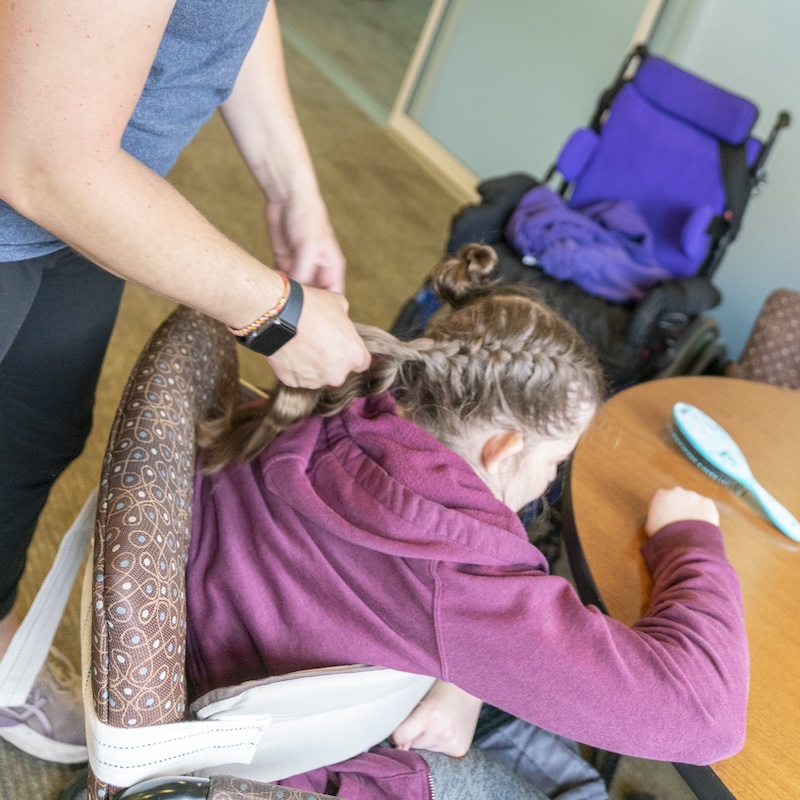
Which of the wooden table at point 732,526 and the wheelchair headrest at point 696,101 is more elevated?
the wheelchair headrest at point 696,101

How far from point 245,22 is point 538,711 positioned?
70 centimetres

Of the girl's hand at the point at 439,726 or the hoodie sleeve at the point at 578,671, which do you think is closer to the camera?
the hoodie sleeve at the point at 578,671

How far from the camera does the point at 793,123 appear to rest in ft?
8.98

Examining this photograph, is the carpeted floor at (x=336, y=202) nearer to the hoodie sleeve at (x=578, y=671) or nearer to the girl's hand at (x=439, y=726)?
the girl's hand at (x=439, y=726)

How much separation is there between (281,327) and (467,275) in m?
0.29

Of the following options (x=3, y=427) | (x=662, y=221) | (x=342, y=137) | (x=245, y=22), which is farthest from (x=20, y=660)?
(x=342, y=137)

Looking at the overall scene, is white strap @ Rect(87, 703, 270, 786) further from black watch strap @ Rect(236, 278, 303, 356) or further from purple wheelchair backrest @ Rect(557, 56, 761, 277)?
purple wheelchair backrest @ Rect(557, 56, 761, 277)

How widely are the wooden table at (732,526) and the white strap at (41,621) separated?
0.54m

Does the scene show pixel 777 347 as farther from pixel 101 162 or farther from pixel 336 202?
pixel 336 202

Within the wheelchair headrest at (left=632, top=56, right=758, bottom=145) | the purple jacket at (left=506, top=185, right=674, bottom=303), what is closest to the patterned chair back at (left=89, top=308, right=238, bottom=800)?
the purple jacket at (left=506, top=185, right=674, bottom=303)

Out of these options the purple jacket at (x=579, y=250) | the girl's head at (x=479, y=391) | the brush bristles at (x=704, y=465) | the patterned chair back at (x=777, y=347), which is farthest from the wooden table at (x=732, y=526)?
the purple jacket at (x=579, y=250)

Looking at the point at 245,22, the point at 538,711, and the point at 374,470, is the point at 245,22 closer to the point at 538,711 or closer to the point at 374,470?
the point at 374,470

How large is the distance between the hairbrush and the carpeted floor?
496 mm

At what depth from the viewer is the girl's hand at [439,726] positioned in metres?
0.99
